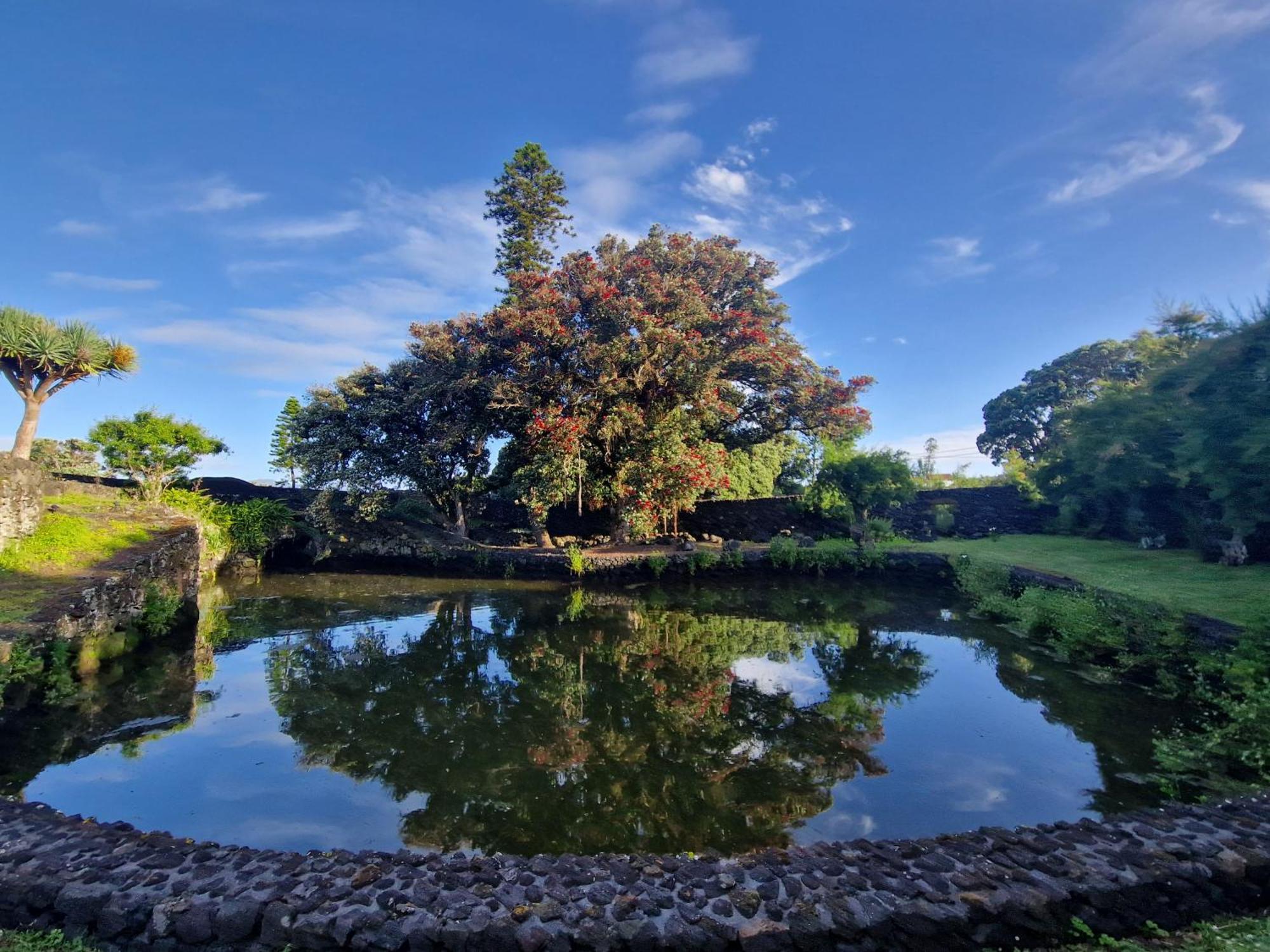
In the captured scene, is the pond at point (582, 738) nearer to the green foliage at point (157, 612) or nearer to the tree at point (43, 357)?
the green foliage at point (157, 612)

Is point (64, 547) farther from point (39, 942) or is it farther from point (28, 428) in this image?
point (39, 942)

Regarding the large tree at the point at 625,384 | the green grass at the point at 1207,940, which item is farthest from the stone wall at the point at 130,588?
the green grass at the point at 1207,940

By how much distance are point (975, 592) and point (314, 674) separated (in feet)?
40.8

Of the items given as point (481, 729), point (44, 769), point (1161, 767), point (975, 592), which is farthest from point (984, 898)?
point (975, 592)

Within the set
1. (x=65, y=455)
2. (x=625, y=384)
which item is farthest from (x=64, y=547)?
→ (x=65, y=455)

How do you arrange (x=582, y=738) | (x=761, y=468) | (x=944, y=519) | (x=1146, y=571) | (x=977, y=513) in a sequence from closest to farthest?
(x=582, y=738)
(x=1146, y=571)
(x=944, y=519)
(x=977, y=513)
(x=761, y=468)

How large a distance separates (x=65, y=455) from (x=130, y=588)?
60.5ft

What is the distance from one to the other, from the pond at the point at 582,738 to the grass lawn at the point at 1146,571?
162 cm

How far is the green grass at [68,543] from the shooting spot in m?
7.96

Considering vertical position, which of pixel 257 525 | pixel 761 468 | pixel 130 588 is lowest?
pixel 130 588

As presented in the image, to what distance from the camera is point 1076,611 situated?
820 centimetres

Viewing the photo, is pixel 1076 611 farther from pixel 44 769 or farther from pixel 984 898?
pixel 44 769

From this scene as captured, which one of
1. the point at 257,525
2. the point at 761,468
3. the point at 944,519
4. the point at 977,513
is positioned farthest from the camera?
the point at 761,468

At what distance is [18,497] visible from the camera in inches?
324
